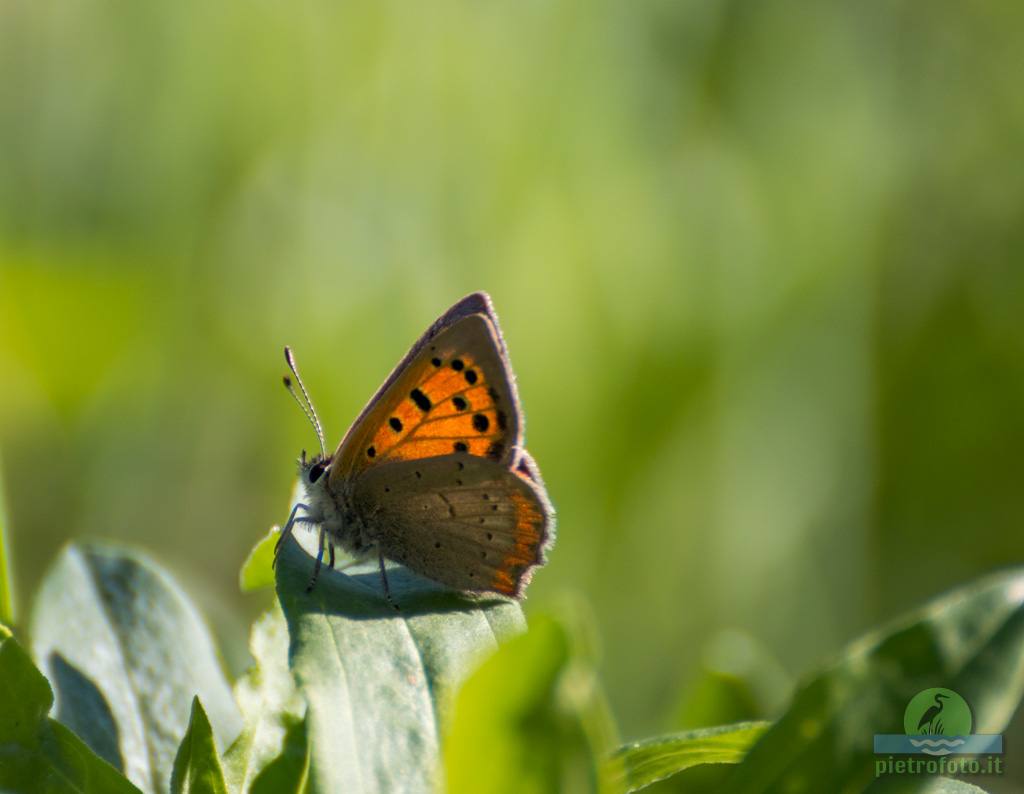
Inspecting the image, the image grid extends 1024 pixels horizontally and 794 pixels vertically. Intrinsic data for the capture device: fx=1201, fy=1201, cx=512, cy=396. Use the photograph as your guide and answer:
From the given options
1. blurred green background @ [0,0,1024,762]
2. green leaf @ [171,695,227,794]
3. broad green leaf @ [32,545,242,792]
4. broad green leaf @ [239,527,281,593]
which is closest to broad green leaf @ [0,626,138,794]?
green leaf @ [171,695,227,794]

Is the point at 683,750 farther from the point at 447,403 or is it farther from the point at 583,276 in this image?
the point at 583,276

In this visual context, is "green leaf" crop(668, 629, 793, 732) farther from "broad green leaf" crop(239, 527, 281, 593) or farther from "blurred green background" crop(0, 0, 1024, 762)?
"blurred green background" crop(0, 0, 1024, 762)

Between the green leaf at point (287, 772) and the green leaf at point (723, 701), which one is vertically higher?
the green leaf at point (287, 772)

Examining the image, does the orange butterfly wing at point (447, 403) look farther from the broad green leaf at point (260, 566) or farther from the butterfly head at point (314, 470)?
the broad green leaf at point (260, 566)

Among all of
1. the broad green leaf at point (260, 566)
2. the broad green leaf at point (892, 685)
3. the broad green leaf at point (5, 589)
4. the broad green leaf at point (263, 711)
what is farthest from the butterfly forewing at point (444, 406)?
the broad green leaf at point (892, 685)

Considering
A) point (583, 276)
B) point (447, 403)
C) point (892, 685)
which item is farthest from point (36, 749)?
point (583, 276)

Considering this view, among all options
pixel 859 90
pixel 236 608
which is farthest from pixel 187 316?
pixel 859 90
